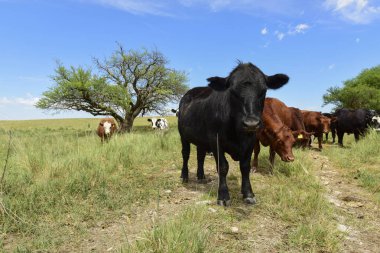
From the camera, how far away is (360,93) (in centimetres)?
3928

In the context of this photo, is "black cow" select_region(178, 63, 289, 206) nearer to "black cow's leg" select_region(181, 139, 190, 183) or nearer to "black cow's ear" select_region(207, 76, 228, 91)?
"black cow's ear" select_region(207, 76, 228, 91)

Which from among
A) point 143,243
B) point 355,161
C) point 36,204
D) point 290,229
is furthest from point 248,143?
point 355,161

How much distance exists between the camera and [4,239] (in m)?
3.50

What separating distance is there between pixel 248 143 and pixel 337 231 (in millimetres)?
1701

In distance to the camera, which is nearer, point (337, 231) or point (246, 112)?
point (337, 231)

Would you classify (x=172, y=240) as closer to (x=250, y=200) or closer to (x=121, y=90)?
(x=250, y=200)

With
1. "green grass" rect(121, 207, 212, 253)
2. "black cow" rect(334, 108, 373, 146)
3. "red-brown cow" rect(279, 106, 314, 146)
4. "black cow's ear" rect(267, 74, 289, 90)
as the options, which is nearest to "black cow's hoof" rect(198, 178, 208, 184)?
"black cow's ear" rect(267, 74, 289, 90)

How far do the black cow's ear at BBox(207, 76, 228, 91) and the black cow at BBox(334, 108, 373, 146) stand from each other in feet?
40.6

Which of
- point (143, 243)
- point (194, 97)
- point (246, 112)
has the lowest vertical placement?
point (143, 243)

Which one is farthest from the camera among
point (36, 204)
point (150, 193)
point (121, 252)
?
point (150, 193)

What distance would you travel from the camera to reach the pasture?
3316mm

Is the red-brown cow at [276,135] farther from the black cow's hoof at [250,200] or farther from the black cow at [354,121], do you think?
the black cow at [354,121]

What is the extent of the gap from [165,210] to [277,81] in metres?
2.59

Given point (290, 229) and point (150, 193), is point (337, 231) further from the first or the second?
point (150, 193)
